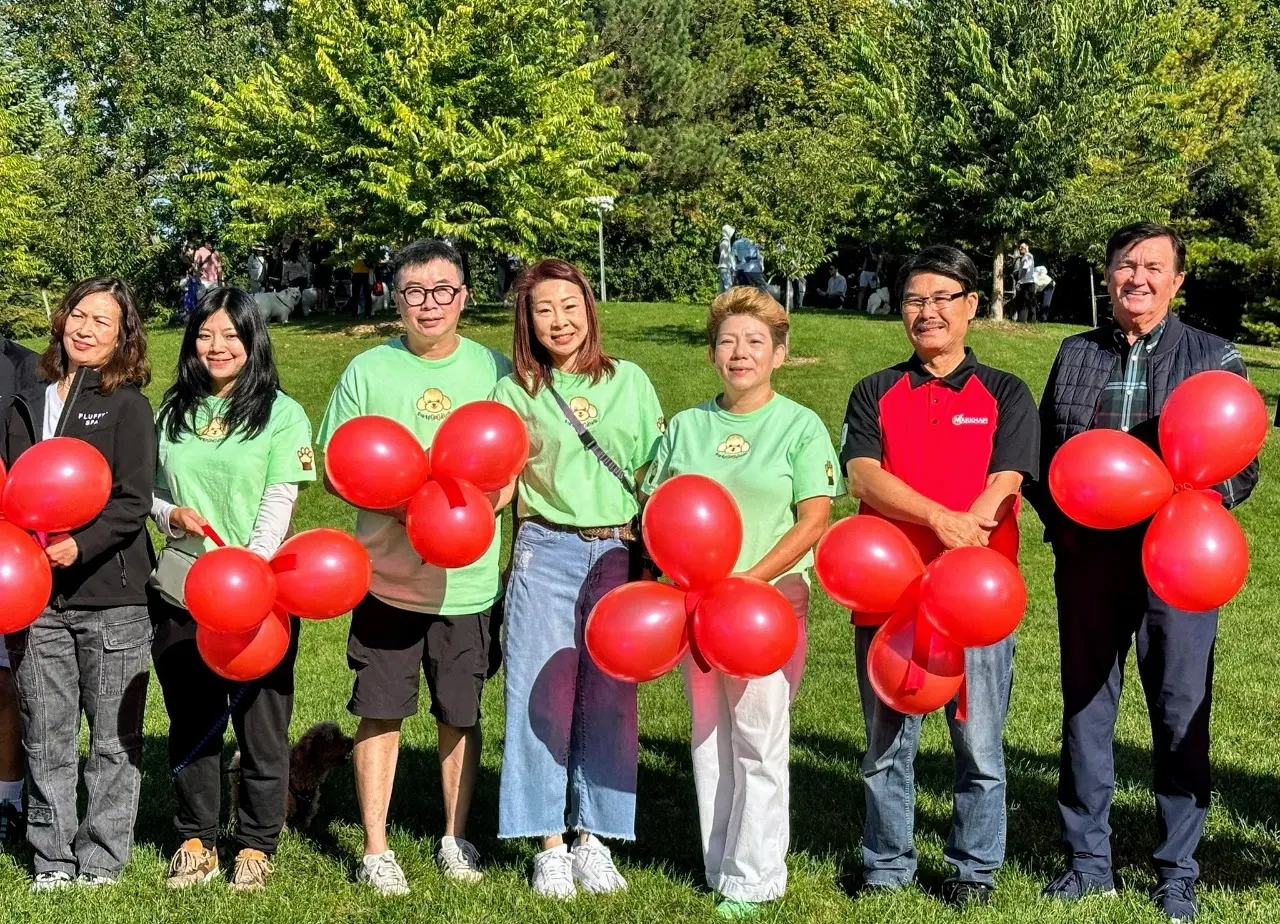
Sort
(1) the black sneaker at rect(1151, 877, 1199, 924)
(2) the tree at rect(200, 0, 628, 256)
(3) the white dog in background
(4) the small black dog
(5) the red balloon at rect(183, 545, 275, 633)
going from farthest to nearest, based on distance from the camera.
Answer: (3) the white dog in background → (2) the tree at rect(200, 0, 628, 256) → (4) the small black dog → (1) the black sneaker at rect(1151, 877, 1199, 924) → (5) the red balloon at rect(183, 545, 275, 633)

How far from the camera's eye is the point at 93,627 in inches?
164

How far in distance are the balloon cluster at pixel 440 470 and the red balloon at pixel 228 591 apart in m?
0.36

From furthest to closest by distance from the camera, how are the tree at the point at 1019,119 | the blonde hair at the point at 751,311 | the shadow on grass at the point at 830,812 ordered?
1. the tree at the point at 1019,119
2. the shadow on grass at the point at 830,812
3. the blonde hair at the point at 751,311

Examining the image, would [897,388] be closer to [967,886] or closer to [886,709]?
[886,709]

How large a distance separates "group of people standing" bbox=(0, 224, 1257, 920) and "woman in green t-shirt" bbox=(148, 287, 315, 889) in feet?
0.03

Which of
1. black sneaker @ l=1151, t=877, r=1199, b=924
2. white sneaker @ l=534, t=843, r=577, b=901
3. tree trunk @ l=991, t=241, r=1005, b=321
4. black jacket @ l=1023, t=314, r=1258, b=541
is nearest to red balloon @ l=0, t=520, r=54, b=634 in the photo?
white sneaker @ l=534, t=843, r=577, b=901

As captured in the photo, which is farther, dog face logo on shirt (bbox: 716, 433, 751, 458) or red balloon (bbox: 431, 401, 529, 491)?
dog face logo on shirt (bbox: 716, 433, 751, 458)

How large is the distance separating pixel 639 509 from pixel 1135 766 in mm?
2805

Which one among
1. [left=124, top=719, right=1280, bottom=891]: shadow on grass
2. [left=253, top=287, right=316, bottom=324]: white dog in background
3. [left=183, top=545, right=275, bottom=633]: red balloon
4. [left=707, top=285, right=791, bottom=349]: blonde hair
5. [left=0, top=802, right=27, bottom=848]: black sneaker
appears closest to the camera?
[left=183, top=545, right=275, bottom=633]: red balloon

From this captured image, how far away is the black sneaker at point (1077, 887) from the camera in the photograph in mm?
4066

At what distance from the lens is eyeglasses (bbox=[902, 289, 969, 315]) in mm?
3916

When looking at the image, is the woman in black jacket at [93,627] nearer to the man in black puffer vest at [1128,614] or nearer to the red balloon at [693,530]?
the red balloon at [693,530]

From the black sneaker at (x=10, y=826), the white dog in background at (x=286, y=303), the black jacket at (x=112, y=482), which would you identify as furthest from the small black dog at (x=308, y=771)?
the white dog in background at (x=286, y=303)

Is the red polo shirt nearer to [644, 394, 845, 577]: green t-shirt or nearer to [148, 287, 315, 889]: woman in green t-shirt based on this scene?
[644, 394, 845, 577]: green t-shirt
